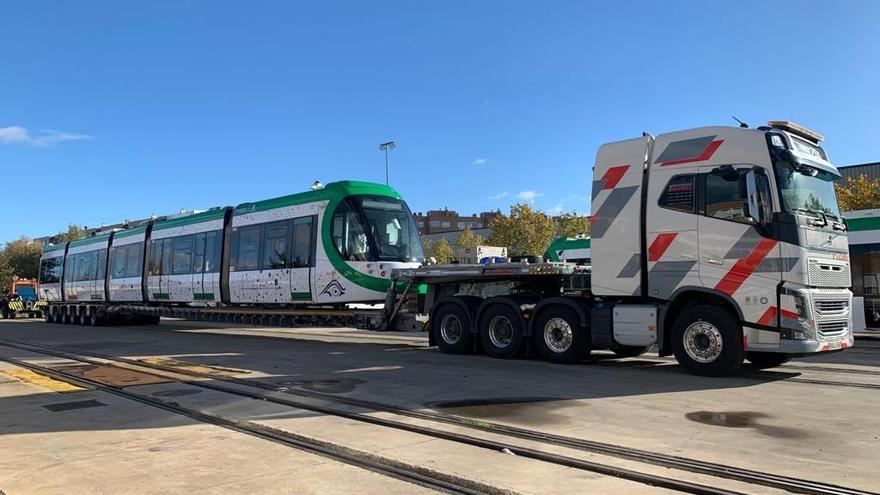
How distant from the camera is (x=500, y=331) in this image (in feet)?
42.8

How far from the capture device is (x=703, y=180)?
33.5ft

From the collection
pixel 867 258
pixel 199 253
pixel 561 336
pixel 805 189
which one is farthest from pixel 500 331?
pixel 867 258

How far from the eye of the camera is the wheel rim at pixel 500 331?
12.9 metres

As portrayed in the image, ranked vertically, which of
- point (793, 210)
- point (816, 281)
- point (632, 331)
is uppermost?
point (793, 210)

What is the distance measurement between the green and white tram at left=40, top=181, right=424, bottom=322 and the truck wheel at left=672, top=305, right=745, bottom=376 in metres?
6.89

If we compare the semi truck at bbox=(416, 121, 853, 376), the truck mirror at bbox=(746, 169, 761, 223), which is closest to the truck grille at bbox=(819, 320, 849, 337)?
the semi truck at bbox=(416, 121, 853, 376)

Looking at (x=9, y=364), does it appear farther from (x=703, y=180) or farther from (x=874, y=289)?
(x=874, y=289)

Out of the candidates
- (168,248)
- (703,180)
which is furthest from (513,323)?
(168,248)

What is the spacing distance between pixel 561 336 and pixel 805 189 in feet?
15.4

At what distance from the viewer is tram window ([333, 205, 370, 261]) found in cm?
1518

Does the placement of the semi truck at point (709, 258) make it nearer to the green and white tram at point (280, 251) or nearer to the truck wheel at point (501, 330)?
the truck wheel at point (501, 330)

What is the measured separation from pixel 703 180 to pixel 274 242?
11.1m

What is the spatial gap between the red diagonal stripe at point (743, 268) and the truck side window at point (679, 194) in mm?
1125

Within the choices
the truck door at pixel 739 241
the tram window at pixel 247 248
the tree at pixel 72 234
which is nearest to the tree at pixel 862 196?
the truck door at pixel 739 241
